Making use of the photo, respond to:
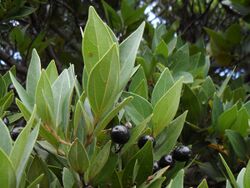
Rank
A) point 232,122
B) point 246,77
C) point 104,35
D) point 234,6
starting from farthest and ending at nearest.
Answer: point 246,77, point 234,6, point 232,122, point 104,35

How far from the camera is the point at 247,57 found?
2.92 meters

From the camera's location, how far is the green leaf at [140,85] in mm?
1343

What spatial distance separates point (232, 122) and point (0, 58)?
1.43 metres

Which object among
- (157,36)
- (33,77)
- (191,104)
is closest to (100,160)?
(33,77)

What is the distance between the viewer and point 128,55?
1.08 m

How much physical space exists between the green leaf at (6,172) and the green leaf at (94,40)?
29 cm

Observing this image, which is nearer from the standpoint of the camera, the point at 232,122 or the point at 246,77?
the point at 232,122

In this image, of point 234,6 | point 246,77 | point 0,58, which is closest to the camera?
point 0,58

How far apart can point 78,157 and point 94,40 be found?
241 mm

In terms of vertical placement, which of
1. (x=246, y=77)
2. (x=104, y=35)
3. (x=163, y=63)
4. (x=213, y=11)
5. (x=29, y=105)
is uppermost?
(x=104, y=35)

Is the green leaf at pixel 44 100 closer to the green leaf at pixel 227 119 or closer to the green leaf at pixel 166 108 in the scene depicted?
the green leaf at pixel 166 108

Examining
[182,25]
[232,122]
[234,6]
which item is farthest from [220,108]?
[182,25]

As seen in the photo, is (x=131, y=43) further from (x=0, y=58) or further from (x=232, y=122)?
(x=0, y=58)

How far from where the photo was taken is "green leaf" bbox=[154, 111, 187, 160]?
121 centimetres
